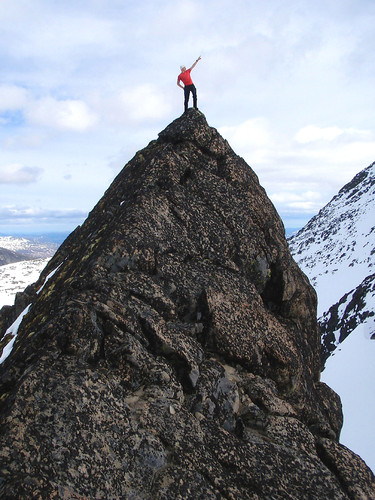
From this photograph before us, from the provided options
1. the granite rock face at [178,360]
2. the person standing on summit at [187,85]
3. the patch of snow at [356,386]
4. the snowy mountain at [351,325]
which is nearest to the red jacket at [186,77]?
the person standing on summit at [187,85]

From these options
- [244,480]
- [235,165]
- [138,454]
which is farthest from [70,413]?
[235,165]

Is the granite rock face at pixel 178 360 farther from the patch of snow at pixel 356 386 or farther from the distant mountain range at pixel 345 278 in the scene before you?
the distant mountain range at pixel 345 278

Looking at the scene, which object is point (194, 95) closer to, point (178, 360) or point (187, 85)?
point (187, 85)

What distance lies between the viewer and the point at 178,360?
11.2 meters

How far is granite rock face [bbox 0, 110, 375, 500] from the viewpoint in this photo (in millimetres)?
8227

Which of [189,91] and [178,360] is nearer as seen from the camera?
[178,360]

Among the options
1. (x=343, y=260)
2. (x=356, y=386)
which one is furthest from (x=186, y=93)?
(x=343, y=260)

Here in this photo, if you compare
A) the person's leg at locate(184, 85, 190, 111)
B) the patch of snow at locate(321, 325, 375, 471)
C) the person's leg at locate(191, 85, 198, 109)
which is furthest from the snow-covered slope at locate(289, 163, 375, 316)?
the person's leg at locate(184, 85, 190, 111)

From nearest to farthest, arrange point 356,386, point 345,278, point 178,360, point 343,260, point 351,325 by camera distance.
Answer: point 178,360, point 356,386, point 351,325, point 345,278, point 343,260

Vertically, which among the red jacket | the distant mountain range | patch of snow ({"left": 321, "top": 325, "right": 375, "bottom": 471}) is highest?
the distant mountain range

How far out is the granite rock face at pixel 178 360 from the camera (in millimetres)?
8227

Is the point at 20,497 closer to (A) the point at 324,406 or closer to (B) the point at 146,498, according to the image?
(B) the point at 146,498

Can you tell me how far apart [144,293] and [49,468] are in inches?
217

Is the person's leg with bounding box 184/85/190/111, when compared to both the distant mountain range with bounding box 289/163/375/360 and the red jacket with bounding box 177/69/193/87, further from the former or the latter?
the distant mountain range with bounding box 289/163/375/360
